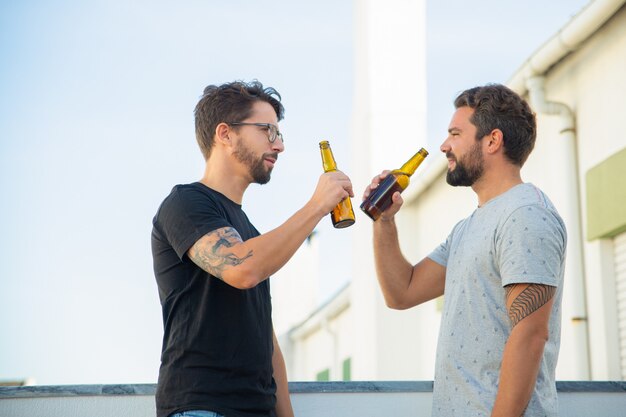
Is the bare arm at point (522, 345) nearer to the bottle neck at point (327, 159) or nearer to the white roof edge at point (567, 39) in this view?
the bottle neck at point (327, 159)

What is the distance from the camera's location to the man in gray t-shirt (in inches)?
119

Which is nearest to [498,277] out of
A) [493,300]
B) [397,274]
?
[493,300]

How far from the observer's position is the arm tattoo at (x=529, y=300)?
303 centimetres

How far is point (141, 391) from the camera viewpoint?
3367 millimetres

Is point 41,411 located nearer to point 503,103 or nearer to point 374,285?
point 503,103

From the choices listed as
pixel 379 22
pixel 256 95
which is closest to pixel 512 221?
pixel 256 95

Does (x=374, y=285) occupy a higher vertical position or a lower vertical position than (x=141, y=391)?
higher

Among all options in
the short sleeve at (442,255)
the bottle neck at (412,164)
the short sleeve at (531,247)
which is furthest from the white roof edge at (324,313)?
the short sleeve at (531,247)

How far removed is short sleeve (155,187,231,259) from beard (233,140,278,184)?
258 mm

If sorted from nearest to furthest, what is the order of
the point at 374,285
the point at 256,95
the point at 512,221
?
the point at 512,221, the point at 256,95, the point at 374,285

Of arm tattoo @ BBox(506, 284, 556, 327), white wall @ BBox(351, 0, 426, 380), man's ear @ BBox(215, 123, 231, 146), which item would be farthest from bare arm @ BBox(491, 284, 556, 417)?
white wall @ BBox(351, 0, 426, 380)

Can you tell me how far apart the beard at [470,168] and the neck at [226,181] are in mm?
808

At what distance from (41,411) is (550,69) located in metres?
6.55

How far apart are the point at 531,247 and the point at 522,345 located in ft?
1.05
